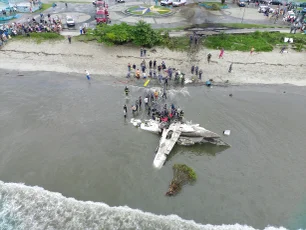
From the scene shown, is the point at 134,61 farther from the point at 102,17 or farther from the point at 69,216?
the point at 69,216

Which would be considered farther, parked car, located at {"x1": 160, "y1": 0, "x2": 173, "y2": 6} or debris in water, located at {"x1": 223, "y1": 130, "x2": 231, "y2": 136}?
parked car, located at {"x1": 160, "y1": 0, "x2": 173, "y2": 6}

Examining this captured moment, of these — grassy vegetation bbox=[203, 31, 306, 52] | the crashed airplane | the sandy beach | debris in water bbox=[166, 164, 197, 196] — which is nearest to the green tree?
the sandy beach

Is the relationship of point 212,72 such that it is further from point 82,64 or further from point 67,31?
point 67,31

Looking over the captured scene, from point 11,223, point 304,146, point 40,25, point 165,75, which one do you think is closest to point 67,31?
point 40,25

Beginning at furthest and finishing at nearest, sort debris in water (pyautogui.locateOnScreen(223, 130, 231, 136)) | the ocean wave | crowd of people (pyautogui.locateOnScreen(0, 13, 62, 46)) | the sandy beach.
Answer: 1. crowd of people (pyautogui.locateOnScreen(0, 13, 62, 46))
2. the sandy beach
3. debris in water (pyautogui.locateOnScreen(223, 130, 231, 136))
4. the ocean wave

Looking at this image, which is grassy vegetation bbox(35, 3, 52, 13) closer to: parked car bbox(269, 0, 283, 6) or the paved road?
the paved road

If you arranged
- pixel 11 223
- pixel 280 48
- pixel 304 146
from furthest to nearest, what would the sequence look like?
pixel 280 48 < pixel 304 146 < pixel 11 223

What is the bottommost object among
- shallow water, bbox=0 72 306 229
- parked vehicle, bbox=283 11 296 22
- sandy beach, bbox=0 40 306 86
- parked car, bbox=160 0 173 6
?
shallow water, bbox=0 72 306 229
